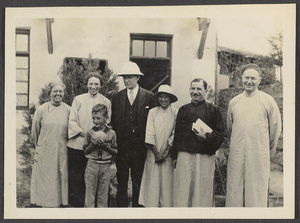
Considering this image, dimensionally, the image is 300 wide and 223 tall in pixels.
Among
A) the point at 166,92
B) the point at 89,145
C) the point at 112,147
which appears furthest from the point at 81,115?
the point at 166,92

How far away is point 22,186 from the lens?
2938mm

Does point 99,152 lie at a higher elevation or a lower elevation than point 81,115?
lower

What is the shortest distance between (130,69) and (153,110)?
0.35 m

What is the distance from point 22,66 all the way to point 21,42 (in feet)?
0.61

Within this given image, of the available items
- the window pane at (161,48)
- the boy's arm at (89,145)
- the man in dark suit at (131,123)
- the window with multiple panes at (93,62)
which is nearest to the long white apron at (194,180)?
the man in dark suit at (131,123)

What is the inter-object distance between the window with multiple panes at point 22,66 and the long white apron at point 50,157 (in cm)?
15

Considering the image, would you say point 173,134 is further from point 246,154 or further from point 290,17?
point 290,17

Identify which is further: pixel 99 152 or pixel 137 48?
pixel 137 48

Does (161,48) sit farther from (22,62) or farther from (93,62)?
(22,62)

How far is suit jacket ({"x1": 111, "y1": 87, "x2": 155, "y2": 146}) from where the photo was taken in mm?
2873

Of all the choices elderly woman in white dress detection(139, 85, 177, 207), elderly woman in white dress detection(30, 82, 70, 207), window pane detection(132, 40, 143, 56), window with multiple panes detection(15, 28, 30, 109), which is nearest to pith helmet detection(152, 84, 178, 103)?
elderly woman in white dress detection(139, 85, 177, 207)

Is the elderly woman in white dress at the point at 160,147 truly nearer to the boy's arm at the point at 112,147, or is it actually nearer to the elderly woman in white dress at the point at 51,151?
the boy's arm at the point at 112,147

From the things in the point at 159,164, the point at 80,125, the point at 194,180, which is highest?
the point at 80,125

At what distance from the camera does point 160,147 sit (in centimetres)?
288
